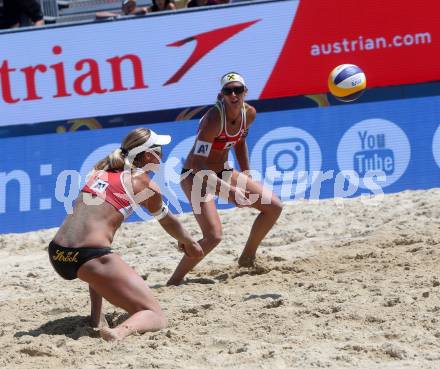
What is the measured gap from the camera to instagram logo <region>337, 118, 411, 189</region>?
961 cm

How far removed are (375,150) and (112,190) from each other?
478 cm

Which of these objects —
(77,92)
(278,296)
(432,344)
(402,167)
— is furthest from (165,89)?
(432,344)

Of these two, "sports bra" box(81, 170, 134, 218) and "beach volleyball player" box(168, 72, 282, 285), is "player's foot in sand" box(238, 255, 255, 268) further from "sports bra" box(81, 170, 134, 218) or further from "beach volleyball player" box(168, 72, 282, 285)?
"sports bra" box(81, 170, 134, 218)

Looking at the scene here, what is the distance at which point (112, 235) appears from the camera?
5.59 m

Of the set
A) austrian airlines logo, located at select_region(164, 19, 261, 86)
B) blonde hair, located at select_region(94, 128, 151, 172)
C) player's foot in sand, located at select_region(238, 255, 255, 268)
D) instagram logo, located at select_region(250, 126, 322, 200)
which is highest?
austrian airlines logo, located at select_region(164, 19, 261, 86)

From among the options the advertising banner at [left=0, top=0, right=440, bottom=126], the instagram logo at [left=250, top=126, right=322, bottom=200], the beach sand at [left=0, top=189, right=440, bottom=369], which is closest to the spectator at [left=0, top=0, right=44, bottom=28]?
the advertising banner at [left=0, top=0, right=440, bottom=126]

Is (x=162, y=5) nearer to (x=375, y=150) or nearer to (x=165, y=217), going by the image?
(x=375, y=150)

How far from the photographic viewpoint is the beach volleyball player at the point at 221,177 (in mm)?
7035

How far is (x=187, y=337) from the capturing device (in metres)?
5.30

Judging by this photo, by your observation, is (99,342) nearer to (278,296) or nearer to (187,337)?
(187,337)

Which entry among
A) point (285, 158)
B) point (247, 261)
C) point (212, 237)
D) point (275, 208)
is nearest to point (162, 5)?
point (285, 158)

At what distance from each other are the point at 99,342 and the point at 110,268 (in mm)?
454

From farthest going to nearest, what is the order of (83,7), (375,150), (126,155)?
(83,7) < (375,150) < (126,155)

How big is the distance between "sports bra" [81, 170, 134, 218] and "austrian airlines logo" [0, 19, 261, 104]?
4542mm
